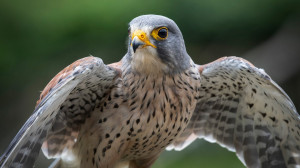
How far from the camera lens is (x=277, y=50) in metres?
8.51

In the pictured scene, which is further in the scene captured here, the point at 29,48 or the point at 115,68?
the point at 29,48

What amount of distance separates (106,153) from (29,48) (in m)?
4.35

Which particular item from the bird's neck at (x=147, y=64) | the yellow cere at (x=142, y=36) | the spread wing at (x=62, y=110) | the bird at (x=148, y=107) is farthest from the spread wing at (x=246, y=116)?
the spread wing at (x=62, y=110)

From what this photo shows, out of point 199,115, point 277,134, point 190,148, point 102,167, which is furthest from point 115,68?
point 190,148

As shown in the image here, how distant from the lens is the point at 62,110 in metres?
4.95

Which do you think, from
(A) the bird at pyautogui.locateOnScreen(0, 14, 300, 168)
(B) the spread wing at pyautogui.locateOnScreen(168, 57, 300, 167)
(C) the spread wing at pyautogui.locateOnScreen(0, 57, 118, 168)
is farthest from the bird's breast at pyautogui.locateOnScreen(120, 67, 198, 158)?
(B) the spread wing at pyautogui.locateOnScreen(168, 57, 300, 167)

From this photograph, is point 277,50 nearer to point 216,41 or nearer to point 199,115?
point 216,41

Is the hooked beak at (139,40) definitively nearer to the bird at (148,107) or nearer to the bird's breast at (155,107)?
the bird at (148,107)

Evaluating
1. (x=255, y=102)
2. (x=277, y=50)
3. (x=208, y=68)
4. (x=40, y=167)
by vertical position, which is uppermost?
(x=208, y=68)

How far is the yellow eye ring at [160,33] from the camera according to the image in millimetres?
4535

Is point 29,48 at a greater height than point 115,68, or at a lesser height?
lesser

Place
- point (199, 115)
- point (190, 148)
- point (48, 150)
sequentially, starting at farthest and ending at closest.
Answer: point (190, 148), point (199, 115), point (48, 150)

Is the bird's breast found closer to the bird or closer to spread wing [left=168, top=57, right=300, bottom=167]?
the bird

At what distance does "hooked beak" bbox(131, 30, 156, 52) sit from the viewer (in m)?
4.36
